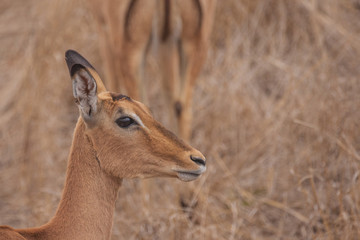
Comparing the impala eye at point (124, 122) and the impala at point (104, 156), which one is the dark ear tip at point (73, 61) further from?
the impala eye at point (124, 122)

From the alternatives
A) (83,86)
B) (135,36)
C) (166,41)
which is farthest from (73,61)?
(166,41)

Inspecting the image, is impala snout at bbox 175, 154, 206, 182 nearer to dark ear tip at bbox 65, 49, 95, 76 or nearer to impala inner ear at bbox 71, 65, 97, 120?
impala inner ear at bbox 71, 65, 97, 120

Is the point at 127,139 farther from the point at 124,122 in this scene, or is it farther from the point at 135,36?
the point at 135,36

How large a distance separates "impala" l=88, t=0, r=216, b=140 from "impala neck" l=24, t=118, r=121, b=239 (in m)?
1.71

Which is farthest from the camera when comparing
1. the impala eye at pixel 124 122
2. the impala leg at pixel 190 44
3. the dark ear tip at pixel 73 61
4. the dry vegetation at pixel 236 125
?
the impala leg at pixel 190 44

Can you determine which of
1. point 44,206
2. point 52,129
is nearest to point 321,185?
point 44,206

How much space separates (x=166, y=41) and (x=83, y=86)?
1958 mm

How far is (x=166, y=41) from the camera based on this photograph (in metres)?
4.46

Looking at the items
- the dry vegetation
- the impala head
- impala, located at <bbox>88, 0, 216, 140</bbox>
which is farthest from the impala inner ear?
impala, located at <bbox>88, 0, 216, 140</bbox>

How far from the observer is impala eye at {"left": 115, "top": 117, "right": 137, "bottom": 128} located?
103 inches

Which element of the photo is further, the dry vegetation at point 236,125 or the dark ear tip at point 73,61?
the dry vegetation at point 236,125

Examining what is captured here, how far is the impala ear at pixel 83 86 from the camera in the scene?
2523 mm

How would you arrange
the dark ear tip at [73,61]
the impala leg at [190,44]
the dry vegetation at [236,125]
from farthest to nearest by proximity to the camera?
the impala leg at [190,44], the dry vegetation at [236,125], the dark ear tip at [73,61]

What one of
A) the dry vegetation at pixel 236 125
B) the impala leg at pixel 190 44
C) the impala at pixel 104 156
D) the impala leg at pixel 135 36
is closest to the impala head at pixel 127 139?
the impala at pixel 104 156
